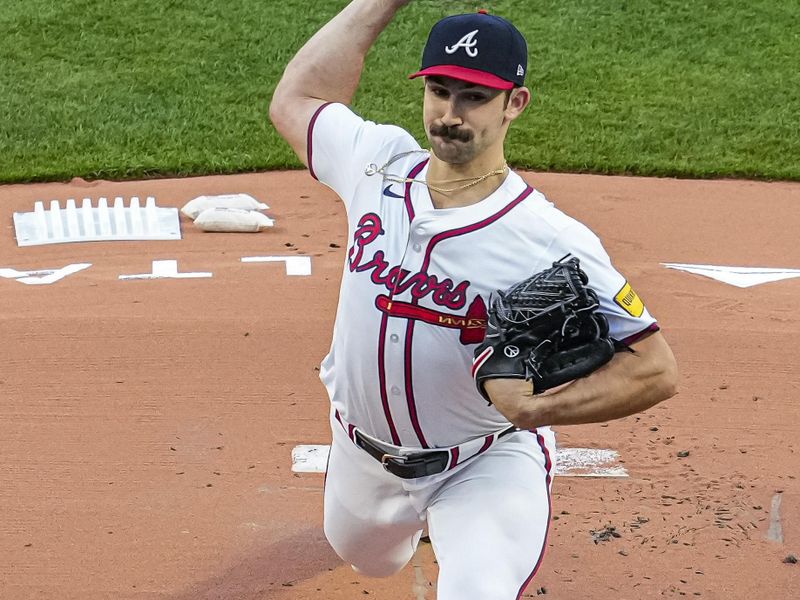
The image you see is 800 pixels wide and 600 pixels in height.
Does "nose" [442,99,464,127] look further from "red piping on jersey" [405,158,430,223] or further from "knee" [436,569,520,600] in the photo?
"knee" [436,569,520,600]

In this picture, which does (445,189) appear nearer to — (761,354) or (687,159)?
(761,354)

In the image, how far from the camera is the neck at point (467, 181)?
3.39 m

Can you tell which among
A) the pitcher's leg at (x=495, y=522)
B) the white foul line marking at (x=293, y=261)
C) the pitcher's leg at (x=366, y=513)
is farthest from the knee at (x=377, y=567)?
the white foul line marking at (x=293, y=261)

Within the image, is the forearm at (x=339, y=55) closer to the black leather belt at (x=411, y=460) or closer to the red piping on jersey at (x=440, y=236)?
the red piping on jersey at (x=440, y=236)

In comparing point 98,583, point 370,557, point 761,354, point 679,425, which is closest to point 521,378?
point 370,557

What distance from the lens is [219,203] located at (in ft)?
24.9

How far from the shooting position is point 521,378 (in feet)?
10.00

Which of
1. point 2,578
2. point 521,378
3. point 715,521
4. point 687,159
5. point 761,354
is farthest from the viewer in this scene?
point 687,159

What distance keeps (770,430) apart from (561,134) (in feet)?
13.5

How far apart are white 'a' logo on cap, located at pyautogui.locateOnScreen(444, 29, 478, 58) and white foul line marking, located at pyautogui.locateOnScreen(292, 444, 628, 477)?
241cm

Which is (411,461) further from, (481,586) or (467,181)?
(467,181)

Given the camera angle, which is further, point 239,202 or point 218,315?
point 239,202

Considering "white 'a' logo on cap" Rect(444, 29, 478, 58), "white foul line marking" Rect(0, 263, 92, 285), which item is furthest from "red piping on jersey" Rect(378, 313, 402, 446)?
"white foul line marking" Rect(0, 263, 92, 285)

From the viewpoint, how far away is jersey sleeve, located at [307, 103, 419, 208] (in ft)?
11.9
